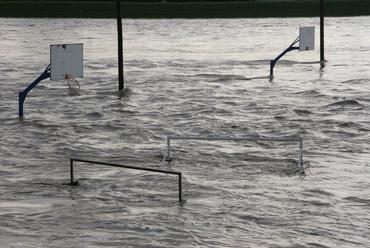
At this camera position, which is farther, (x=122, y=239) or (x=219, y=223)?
(x=219, y=223)

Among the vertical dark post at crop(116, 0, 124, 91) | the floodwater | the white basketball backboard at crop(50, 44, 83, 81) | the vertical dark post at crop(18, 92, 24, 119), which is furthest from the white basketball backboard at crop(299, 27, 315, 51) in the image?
the vertical dark post at crop(18, 92, 24, 119)

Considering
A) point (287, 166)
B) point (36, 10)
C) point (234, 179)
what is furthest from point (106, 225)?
point (36, 10)

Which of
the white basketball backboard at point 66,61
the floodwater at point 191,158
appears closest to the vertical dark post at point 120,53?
the floodwater at point 191,158

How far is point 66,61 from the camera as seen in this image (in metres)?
21.4

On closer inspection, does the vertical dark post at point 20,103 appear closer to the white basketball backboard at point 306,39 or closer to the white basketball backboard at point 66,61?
the white basketball backboard at point 66,61

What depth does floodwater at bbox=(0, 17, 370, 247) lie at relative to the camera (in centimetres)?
1112

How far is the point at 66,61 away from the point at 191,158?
263 inches

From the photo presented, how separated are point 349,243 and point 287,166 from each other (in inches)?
178

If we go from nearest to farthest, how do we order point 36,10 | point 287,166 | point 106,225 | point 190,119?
1. point 106,225
2. point 287,166
3. point 190,119
4. point 36,10

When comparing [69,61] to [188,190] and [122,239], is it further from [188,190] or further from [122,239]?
[122,239]

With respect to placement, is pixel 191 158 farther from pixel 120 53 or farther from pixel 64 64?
pixel 120 53

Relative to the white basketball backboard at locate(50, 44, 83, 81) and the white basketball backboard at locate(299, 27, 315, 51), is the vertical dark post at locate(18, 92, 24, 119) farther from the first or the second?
the white basketball backboard at locate(299, 27, 315, 51)

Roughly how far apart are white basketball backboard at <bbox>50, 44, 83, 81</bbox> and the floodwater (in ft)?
3.57

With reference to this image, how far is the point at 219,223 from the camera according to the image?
11.4 m
